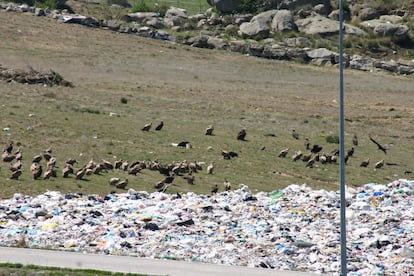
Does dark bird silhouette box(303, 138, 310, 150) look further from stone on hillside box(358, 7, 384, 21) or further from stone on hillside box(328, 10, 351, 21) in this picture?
stone on hillside box(358, 7, 384, 21)

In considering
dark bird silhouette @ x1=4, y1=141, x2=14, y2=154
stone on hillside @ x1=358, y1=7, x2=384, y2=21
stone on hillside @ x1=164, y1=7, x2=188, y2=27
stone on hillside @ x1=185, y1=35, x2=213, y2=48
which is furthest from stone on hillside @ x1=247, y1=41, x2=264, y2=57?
dark bird silhouette @ x1=4, y1=141, x2=14, y2=154

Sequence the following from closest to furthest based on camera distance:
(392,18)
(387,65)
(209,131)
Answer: (209,131)
(387,65)
(392,18)

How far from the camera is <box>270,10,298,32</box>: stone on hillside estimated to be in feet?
301

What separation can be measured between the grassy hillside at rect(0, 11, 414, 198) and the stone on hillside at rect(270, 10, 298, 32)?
10.3m

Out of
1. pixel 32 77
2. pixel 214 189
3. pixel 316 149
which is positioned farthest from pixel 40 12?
pixel 214 189

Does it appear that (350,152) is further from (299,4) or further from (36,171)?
(299,4)

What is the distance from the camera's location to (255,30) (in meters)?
90.3

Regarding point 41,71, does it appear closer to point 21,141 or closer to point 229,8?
point 21,141

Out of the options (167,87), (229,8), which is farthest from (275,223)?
(229,8)

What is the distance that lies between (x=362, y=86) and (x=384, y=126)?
16167mm

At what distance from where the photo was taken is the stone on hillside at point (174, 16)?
3639 inches

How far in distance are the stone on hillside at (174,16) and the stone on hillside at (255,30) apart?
5.70m

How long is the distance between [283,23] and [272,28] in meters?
1.06

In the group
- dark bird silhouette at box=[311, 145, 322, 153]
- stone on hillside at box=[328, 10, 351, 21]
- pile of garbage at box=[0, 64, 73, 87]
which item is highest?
dark bird silhouette at box=[311, 145, 322, 153]
